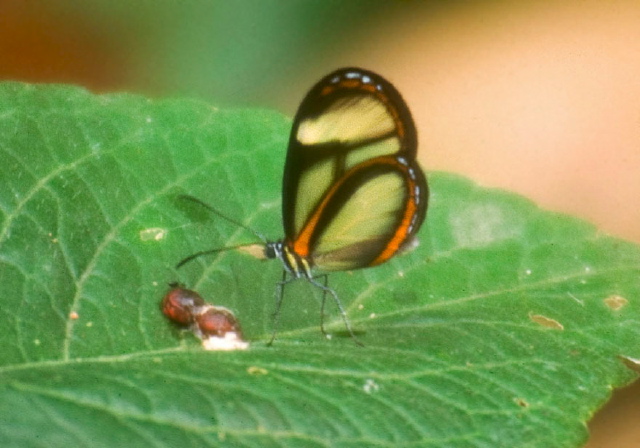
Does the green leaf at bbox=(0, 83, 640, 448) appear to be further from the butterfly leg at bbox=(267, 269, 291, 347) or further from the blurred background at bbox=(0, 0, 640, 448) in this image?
the blurred background at bbox=(0, 0, 640, 448)

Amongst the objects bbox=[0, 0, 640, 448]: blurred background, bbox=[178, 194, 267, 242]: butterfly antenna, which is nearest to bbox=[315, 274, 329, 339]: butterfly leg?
bbox=[178, 194, 267, 242]: butterfly antenna

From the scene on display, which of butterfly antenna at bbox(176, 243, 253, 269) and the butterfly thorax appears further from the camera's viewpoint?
the butterfly thorax

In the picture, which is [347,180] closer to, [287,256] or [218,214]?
[287,256]

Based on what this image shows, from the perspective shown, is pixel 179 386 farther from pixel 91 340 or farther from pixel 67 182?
pixel 67 182

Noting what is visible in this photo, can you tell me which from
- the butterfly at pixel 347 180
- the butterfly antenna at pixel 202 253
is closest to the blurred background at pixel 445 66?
the butterfly at pixel 347 180

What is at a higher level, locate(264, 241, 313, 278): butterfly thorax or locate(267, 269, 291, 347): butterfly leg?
locate(264, 241, 313, 278): butterfly thorax
